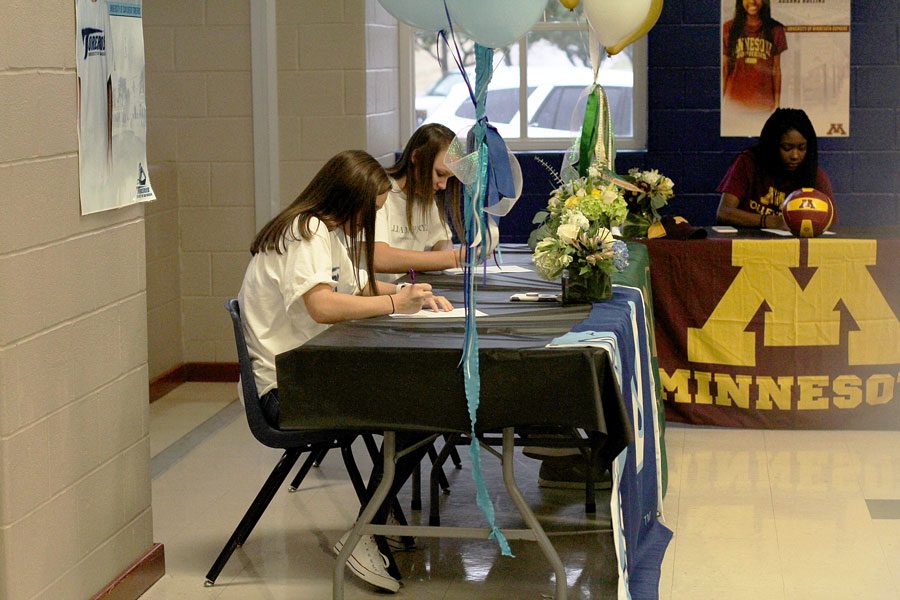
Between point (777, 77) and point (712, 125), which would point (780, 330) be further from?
point (777, 77)

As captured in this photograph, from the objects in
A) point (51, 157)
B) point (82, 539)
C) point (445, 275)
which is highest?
point (51, 157)

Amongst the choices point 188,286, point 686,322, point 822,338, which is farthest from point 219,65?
point 822,338

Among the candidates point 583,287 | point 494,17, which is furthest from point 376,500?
point 494,17

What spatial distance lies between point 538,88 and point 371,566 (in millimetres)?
4005

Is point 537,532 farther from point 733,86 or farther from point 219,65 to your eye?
point 733,86

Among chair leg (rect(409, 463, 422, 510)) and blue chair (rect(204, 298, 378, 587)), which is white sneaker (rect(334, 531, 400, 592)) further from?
chair leg (rect(409, 463, 422, 510))

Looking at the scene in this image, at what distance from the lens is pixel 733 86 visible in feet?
20.8

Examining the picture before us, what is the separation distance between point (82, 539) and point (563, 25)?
454cm

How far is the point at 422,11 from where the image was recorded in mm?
3346

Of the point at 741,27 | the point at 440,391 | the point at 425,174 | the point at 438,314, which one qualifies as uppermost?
the point at 741,27

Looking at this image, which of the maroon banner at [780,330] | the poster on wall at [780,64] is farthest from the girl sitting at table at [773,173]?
the poster on wall at [780,64]

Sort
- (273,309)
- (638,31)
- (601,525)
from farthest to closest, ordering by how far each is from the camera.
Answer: (638,31) → (601,525) → (273,309)

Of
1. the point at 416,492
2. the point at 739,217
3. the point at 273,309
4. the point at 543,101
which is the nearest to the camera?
the point at 273,309

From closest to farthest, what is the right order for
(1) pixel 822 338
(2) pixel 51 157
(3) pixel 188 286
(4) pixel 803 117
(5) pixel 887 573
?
1. (2) pixel 51 157
2. (5) pixel 887 573
3. (1) pixel 822 338
4. (4) pixel 803 117
5. (3) pixel 188 286
